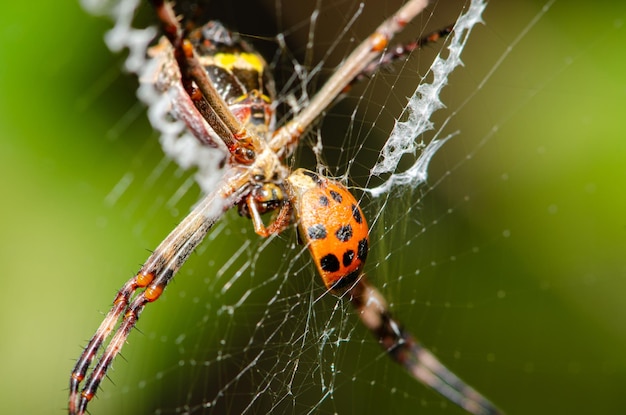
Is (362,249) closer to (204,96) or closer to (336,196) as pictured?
(336,196)

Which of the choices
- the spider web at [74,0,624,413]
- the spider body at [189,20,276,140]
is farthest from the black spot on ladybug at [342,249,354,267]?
the spider body at [189,20,276,140]

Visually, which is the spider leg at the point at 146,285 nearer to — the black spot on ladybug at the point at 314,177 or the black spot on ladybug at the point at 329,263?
the black spot on ladybug at the point at 314,177

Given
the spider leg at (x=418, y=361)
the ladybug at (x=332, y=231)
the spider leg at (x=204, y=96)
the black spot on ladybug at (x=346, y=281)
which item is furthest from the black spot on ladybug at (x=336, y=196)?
the spider leg at (x=418, y=361)

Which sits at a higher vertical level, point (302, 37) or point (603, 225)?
point (302, 37)

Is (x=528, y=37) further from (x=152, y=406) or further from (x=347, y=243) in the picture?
(x=152, y=406)

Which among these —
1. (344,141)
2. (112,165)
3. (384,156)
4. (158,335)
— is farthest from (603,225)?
(112,165)

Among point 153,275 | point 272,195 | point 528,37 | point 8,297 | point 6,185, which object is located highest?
point 528,37

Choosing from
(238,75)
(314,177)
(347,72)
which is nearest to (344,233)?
(314,177)
